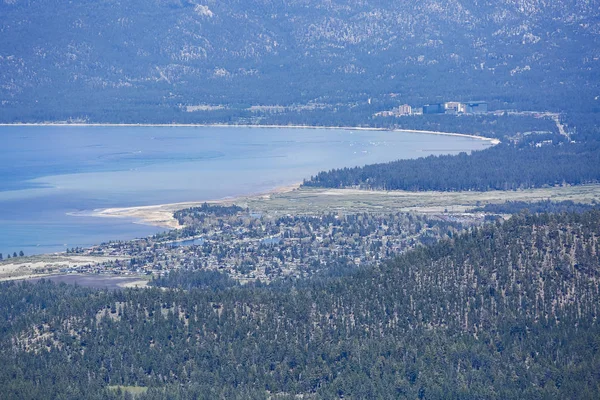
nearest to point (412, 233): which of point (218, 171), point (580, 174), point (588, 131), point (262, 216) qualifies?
point (262, 216)

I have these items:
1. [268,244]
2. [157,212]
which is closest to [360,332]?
[268,244]

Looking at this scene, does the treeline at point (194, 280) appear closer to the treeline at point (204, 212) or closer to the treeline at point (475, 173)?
the treeline at point (204, 212)

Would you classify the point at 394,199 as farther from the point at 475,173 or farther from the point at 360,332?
the point at 360,332

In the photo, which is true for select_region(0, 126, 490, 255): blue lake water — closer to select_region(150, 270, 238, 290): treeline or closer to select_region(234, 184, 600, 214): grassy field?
select_region(234, 184, 600, 214): grassy field

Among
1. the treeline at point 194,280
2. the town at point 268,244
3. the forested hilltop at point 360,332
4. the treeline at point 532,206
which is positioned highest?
the treeline at point 532,206

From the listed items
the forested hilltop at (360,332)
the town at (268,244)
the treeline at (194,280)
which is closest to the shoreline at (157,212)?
the town at (268,244)

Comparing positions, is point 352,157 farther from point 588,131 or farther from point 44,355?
point 44,355
